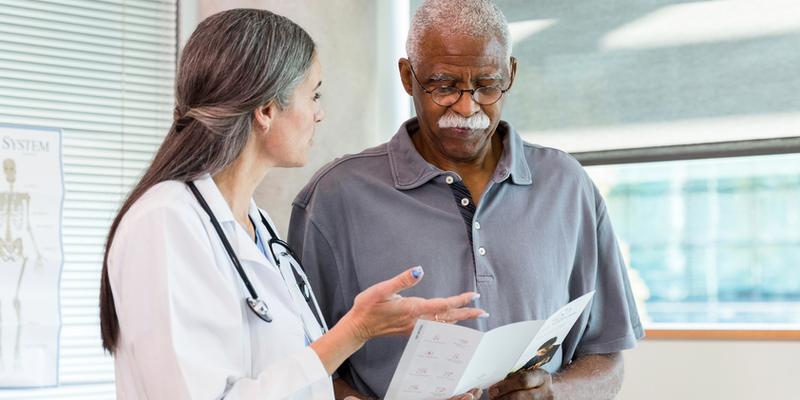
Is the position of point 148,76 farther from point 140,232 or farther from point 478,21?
point 140,232

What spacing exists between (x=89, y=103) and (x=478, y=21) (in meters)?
1.58

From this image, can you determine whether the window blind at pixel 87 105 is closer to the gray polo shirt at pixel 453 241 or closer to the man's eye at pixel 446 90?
the gray polo shirt at pixel 453 241

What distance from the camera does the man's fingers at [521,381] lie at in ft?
6.00

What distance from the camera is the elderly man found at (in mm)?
1983

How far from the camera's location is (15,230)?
9.39 ft

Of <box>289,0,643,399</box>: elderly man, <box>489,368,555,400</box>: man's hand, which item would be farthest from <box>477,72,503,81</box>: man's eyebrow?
<box>489,368,555,400</box>: man's hand

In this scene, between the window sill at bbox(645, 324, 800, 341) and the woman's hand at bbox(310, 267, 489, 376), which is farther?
the window sill at bbox(645, 324, 800, 341)

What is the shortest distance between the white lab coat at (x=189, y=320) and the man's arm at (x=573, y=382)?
485mm

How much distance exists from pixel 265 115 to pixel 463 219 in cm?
59

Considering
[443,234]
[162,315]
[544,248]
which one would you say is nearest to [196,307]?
[162,315]

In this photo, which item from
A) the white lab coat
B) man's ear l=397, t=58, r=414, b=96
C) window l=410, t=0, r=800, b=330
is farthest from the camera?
window l=410, t=0, r=800, b=330

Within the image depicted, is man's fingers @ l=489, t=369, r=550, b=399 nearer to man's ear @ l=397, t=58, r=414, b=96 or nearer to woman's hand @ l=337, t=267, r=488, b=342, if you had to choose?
woman's hand @ l=337, t=267, r=488, b=342

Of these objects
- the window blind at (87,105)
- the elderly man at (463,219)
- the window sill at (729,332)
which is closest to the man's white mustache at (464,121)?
the elderly man at (463,219)

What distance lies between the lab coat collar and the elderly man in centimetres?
46
